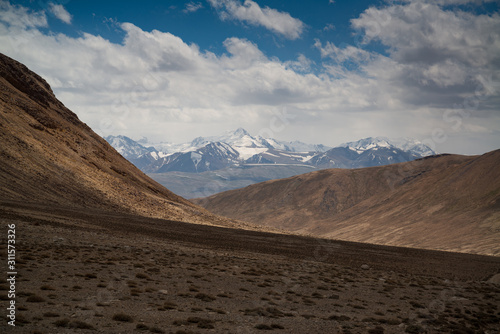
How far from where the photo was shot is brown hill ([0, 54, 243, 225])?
61500 mm

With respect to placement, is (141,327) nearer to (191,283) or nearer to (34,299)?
(34,299)

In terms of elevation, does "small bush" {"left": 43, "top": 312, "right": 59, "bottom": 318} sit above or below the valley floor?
above

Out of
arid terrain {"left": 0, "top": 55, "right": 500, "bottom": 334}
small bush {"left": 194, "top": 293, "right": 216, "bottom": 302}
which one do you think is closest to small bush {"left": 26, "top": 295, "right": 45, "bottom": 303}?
arid terrain {"left": 0, "top": 55, "right": 500, "bottom": 334}

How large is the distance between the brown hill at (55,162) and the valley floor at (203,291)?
20.1 meters

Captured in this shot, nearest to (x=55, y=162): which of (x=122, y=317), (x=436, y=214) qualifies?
(x=122, y=317)

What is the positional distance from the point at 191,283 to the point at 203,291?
1.74 meters

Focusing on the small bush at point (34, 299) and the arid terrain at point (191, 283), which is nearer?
the small bush at point (34, 299)

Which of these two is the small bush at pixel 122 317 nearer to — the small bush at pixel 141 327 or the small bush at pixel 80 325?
the small bush at pixel 141 327

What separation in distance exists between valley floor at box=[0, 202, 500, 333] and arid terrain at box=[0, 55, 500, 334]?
9 centimetres

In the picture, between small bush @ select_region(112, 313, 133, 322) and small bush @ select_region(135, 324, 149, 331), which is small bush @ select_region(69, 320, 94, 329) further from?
small bush @ select_region(135, 324, 149, 331)

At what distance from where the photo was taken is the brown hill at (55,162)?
61500mm

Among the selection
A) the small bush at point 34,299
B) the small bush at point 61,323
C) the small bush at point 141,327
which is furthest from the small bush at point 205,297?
the small bush at point 61,323

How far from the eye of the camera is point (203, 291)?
23.0 m

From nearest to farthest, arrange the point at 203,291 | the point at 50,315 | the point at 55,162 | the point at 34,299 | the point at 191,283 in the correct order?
1. the point at 50,315
2. the point at 34,299
3. the point at 203,291
4. the point at 191,283
5. the point at 55,162
